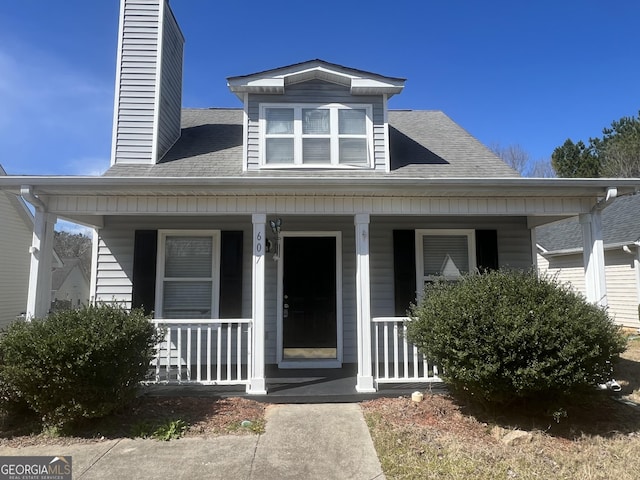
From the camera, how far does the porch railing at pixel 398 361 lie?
510 centimetres

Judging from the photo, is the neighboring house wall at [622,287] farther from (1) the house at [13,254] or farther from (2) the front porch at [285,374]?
(1) the house at [13,254]

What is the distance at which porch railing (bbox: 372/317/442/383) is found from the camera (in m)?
5.10

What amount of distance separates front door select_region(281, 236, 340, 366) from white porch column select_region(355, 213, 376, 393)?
4.85 feet

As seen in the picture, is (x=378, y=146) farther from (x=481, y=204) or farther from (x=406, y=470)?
(x=406, y=470)

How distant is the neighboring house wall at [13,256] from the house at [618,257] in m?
16.3

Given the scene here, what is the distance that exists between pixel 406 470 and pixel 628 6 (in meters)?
11.8

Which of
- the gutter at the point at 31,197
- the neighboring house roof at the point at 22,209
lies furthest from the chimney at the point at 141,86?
the neighboring house roof at the point at 22,209

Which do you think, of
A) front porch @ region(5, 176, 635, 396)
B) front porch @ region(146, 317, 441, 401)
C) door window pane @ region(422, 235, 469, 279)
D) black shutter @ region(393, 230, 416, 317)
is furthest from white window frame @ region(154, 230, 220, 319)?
door window pane @ region(422, 235, 469, 279)

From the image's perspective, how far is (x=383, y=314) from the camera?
6715 mm

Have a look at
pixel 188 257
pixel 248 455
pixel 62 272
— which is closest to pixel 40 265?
pixel 188 257

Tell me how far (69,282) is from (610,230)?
90.2ft

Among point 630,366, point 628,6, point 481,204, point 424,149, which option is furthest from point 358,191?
point 628,6

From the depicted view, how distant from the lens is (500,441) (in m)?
3.78

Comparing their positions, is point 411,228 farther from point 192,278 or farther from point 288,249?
point 192,278
